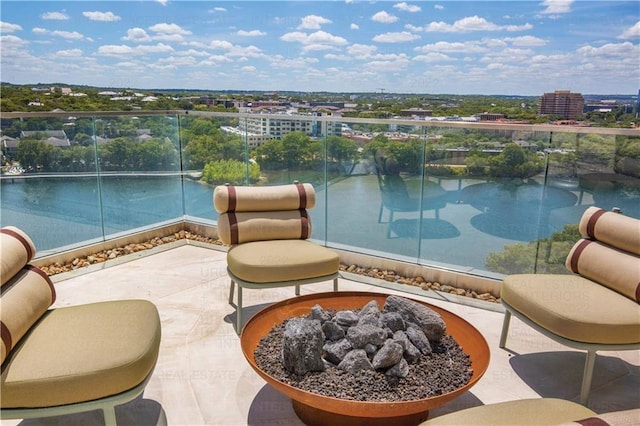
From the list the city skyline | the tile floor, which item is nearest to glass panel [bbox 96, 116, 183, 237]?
the city skyline

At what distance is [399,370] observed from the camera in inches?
73.9

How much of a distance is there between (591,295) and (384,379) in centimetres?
132

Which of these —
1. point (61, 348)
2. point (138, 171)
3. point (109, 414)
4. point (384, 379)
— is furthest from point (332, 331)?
point (138, 171)

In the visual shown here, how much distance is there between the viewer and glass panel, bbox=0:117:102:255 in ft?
12.4

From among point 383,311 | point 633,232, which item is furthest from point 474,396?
point 633,232

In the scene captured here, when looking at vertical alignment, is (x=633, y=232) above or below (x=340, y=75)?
below

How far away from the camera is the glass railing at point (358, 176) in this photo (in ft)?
11.1

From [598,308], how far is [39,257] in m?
4.03

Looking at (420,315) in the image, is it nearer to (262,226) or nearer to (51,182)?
(262,226)

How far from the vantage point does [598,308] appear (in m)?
2.27

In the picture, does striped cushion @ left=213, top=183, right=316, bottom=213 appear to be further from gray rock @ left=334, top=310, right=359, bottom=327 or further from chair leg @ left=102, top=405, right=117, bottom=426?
chair leg @ left=102, top=405, right=117, bottom=426

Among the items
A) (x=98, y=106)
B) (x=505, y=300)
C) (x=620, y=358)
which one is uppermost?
(x=98, y=106)

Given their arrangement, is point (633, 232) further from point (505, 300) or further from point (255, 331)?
point (255, 331)

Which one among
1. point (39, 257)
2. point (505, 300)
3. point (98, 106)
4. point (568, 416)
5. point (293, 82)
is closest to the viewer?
point (568, 416)
